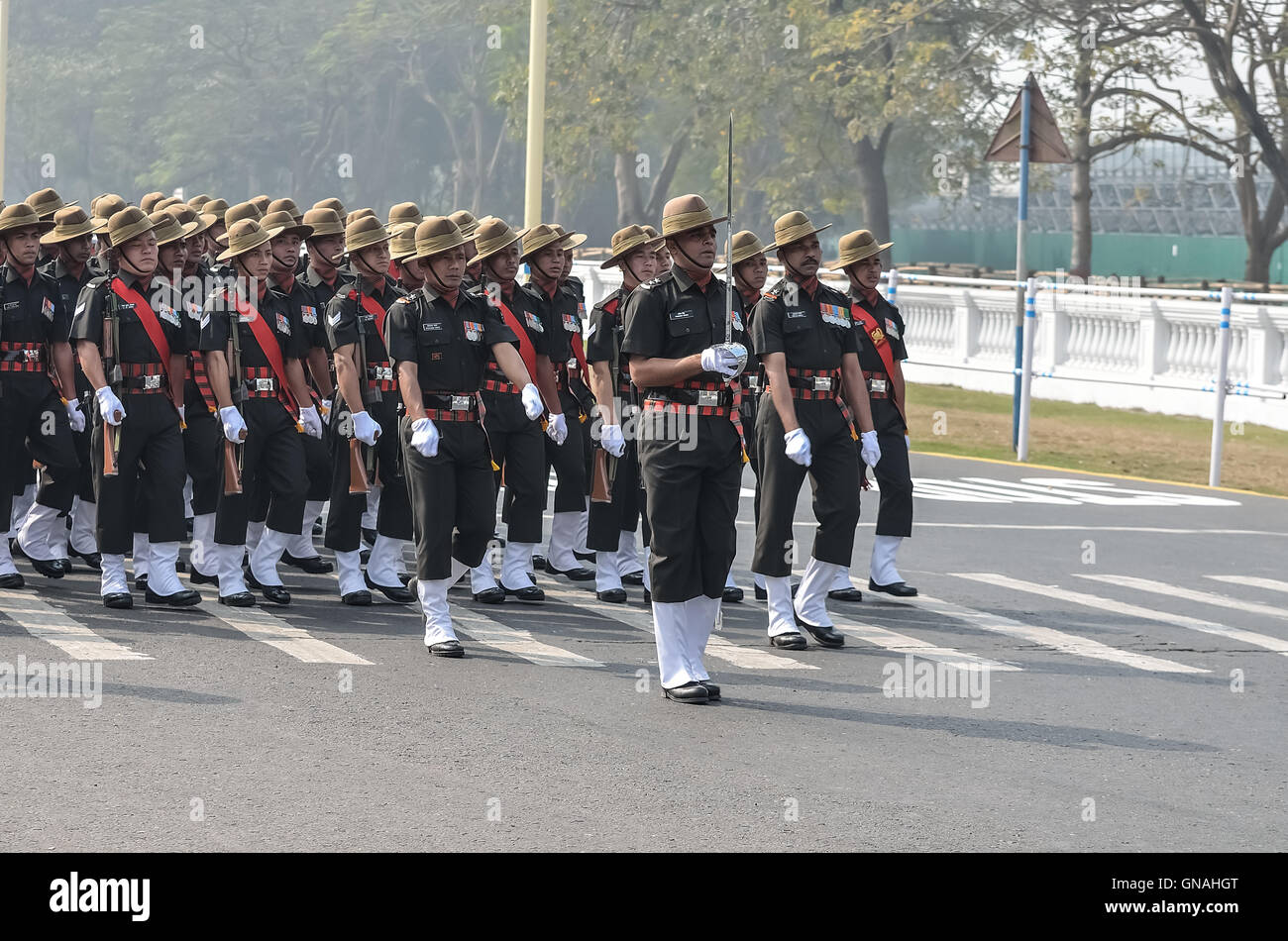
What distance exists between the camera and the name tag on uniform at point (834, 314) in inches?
391

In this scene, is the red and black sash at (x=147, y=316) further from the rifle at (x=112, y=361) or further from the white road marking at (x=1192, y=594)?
the white road marking at (x=1192, y=594)

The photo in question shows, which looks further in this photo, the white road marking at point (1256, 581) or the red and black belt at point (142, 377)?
the white road marking at point (1256, 581)

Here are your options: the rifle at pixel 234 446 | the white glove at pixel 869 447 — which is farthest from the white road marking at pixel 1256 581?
the rifle at pixel 234 446

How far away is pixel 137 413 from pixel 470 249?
2.47 metres

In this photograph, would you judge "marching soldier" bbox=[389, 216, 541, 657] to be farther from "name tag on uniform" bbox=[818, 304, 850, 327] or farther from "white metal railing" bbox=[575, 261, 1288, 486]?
"white metal railing" bbox=[575, 261, 1288, 486]

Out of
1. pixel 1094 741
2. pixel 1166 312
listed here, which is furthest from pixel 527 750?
pixel 1166 312

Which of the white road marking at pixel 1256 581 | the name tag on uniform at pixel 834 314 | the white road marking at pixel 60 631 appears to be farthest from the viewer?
the white road marking at pixel 1256 581

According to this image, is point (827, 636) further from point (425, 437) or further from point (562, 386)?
point (562, 386)

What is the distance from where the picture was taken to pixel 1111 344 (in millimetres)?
24406

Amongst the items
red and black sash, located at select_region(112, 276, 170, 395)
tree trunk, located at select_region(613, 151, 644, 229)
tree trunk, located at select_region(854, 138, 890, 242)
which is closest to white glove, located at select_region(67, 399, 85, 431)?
red and black sash, located at select_region(112, 276, 170, 395)

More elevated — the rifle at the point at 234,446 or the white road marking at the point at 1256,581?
the rifle at the point at 234,446

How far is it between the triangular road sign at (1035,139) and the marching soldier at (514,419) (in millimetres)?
9508

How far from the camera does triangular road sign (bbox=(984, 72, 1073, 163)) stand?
64.4 feet

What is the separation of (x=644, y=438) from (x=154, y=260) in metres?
3.22
